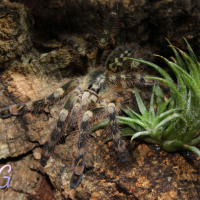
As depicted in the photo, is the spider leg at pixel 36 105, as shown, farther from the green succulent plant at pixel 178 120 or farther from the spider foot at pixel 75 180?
the spider foot at pixel 75 180

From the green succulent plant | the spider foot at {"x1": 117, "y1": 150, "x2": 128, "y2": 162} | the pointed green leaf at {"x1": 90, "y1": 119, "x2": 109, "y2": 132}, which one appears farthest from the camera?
the pointed green leaf at {"x1": 90, "y1": 119, "x2": 109, "y2": 132}

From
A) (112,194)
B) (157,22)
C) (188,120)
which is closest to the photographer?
(112,194)

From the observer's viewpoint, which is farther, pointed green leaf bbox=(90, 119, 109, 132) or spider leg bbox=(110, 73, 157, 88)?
Result: spider leg bbox=(110, 73, 157, 88)

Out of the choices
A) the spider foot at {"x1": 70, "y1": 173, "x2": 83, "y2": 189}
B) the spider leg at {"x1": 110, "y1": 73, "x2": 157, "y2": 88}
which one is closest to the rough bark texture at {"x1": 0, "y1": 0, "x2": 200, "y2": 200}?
the spider foot at {"x1": 70, "y1": 173, "x2": 83, "y2": 189}

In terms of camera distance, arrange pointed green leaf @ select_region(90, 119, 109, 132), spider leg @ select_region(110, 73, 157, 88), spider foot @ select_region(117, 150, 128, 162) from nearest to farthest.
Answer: spider foot @ select_region(117, 150, 128, 162)
pointed green leaf @ select_region(90, 119, 109, 132)
spider leg @ select_region(110, 73, 157, 88)

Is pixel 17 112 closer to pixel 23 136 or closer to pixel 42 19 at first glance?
pixel 23 136

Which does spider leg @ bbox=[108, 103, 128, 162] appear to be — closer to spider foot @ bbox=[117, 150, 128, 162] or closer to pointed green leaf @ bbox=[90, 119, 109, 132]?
spider foot @ bbox=[117, 150, 128, 162]

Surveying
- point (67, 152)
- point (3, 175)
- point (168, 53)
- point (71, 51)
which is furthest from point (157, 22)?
point (3, 175)

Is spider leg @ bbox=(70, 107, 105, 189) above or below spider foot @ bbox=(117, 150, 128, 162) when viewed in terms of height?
above

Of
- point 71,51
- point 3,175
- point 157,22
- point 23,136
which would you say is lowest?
point 3,175
